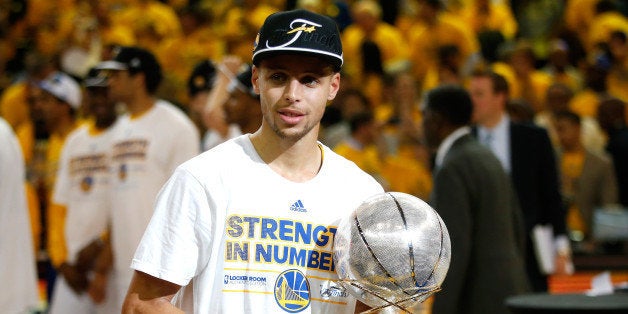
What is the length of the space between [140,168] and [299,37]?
12.8ft

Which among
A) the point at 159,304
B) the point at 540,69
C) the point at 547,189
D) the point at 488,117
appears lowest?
the point at 159,304

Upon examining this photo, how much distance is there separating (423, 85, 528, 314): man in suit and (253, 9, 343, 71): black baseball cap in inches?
122

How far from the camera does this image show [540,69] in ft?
48.3

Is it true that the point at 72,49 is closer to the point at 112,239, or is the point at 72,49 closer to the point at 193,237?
the point at 112,239

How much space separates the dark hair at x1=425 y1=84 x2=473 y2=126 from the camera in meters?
6.85

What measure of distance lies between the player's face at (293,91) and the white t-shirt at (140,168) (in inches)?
144

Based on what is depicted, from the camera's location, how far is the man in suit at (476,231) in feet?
21.4

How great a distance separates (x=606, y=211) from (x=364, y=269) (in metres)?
7.09

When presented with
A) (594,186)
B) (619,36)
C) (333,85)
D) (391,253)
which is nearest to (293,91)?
(333,85)

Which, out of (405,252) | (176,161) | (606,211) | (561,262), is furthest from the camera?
(606,211)

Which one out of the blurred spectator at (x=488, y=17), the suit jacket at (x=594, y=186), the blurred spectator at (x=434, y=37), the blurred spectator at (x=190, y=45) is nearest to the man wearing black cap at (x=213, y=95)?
the suit jacket at (x=594, y=186)

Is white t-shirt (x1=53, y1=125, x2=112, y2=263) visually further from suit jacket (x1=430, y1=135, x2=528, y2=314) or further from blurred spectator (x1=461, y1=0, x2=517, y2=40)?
blurred spectator (x1=461, y1=0, x2=517, y2=40)

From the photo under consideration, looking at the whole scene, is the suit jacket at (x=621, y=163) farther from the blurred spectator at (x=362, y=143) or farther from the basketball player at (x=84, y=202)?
the basketball player at (x=84, y=202)

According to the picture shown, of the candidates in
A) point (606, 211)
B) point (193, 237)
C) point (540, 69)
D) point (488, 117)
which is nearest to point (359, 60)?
point (540, 69)
